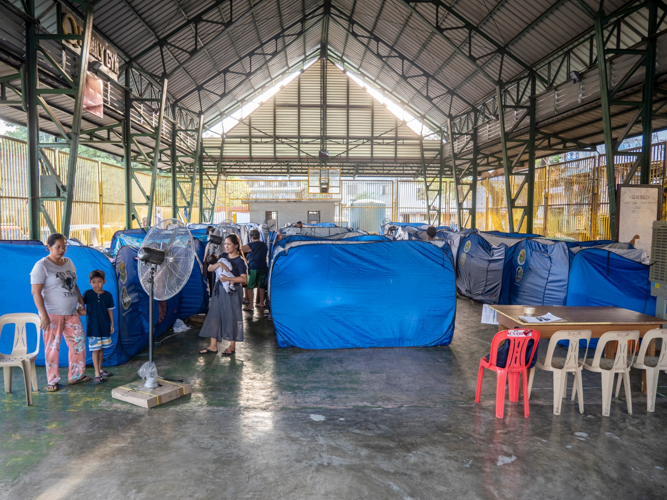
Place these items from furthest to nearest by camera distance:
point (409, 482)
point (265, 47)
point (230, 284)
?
point (265, 47)
point (230, 284)
point (409, 482)

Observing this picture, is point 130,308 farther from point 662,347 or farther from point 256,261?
point 662,347

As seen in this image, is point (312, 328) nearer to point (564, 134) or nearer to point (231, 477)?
point (231, 477)

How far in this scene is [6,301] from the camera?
5473mm

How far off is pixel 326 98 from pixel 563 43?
15384 millimetres

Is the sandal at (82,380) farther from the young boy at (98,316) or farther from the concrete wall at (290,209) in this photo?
the concrete wall at (290,209)

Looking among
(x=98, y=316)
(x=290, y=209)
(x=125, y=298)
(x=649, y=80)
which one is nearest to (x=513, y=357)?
(x=98, y=316)

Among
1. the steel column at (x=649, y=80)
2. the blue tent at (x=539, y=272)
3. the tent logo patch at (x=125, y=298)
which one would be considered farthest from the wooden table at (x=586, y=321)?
the steel column at (x=649, y=80)

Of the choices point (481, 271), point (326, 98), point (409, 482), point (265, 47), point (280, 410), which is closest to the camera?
point (409, 482)

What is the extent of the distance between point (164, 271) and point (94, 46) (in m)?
8.10

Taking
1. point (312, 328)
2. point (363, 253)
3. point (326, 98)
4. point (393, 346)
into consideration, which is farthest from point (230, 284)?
point (326, 98)

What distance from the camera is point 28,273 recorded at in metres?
5.47

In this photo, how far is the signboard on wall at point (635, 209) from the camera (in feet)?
28.9

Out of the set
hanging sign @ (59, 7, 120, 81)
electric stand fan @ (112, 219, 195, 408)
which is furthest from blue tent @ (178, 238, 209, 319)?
hanging sign @ (59, 7, 120, 81)

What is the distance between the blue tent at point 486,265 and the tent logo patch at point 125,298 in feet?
23.3
